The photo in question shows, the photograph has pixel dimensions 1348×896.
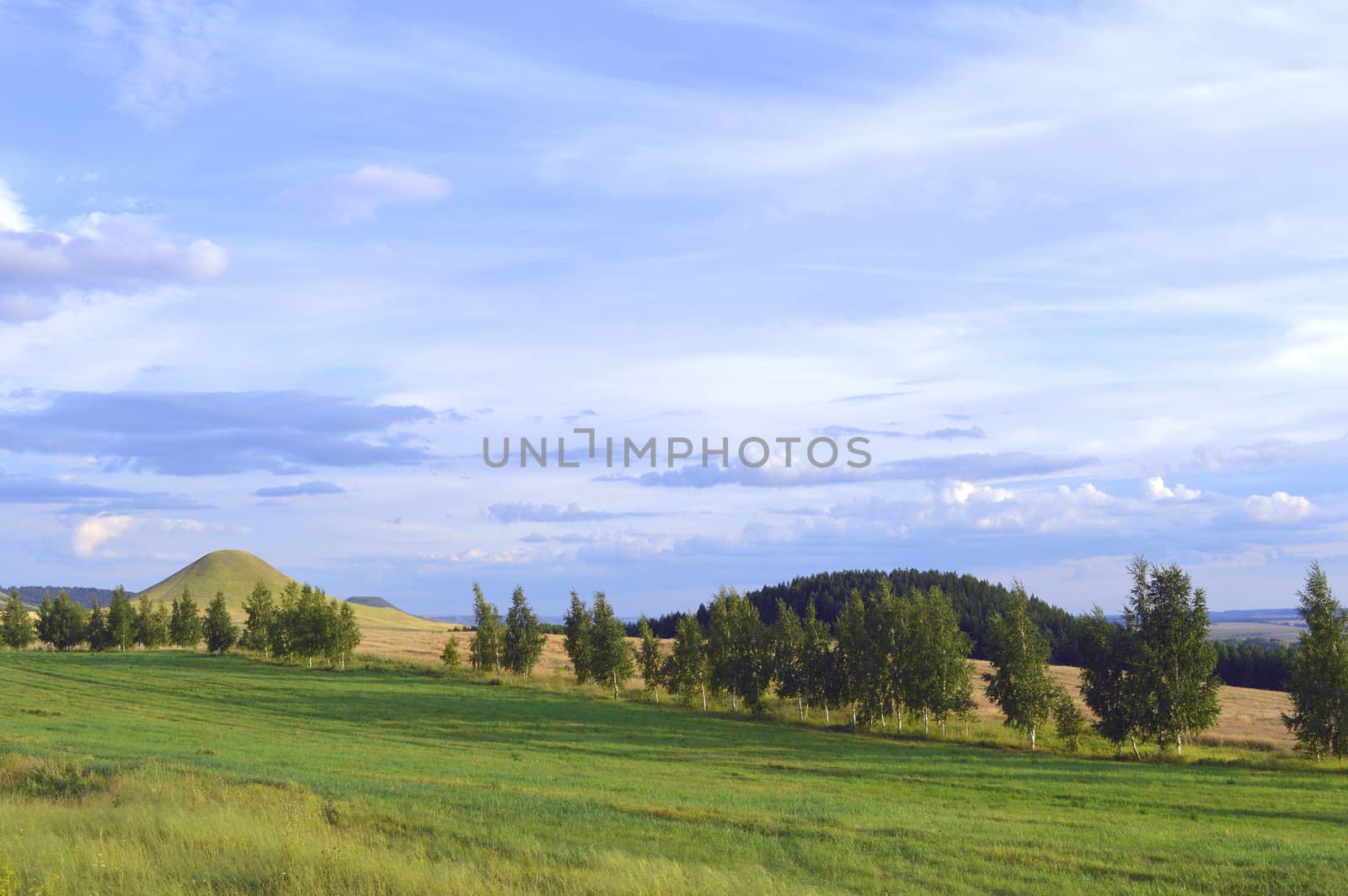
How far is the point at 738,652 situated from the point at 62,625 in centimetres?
10577

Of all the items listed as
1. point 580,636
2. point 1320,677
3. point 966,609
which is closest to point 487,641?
point 580,636

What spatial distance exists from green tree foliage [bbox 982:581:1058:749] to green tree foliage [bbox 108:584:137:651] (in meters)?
112

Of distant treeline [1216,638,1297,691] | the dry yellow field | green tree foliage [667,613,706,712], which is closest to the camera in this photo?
the dry yellow field

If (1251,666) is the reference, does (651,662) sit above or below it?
above

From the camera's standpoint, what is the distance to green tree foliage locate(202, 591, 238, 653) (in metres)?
110

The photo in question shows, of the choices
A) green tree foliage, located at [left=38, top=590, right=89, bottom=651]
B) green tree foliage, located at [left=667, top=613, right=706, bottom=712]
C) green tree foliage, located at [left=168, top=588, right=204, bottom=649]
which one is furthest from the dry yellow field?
green tree foliage, located at [left=38, top=590, right=89, bottom=651]

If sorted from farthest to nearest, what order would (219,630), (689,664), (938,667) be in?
(219,630)
(689,664)
(938,667)

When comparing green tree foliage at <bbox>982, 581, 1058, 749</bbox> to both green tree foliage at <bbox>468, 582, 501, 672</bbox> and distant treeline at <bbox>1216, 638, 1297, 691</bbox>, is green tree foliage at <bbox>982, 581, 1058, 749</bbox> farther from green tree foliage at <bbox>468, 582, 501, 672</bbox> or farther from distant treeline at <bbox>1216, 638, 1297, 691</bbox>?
distant treeline at <bbox>1216, 638, 1297, 691</bbox>

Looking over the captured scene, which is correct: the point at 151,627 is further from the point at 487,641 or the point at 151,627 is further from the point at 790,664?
the point at 790,664

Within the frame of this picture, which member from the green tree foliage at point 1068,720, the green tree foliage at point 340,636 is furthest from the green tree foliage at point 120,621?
the green tree foliage at point 1068,720

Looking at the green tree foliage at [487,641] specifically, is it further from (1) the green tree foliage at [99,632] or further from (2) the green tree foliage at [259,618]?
(1) the green tree foliage at [99,632]

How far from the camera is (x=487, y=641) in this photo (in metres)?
89.7

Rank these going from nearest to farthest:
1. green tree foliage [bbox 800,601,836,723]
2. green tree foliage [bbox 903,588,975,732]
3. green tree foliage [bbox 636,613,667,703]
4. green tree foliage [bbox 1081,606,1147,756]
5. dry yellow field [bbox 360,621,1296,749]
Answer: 1. green tree foliage [bbox 1081,606,1147,756]
2. dry yellow field [bbox 360,621,1296,749]
3. green tree foliage [bbox 903,588,975,732]
4. green tree foliage [bbox 800,601,836,723]
5. green tree foliage [bbox 636,613,667,703]

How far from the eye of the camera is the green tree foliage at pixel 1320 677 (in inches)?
1756
